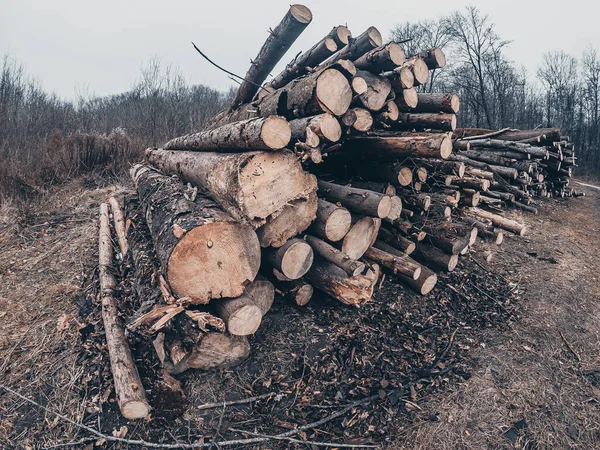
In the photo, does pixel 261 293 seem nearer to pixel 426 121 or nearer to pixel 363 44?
pixel 426 121

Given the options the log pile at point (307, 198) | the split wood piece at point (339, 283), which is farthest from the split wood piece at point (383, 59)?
the split wood piece at point (339, 283)

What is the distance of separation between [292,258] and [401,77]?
7.53 feet

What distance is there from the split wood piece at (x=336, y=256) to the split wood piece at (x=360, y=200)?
51 centimetres

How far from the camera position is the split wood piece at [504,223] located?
575 centimetres

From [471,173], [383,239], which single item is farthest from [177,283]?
[471,173]

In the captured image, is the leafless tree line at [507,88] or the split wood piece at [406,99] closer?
the split wood piece at [406,99]

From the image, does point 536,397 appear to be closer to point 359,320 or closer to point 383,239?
point 359,320

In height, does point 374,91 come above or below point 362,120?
above

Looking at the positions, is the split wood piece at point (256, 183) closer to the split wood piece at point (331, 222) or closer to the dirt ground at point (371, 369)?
the split wood piece at point (331, 222)

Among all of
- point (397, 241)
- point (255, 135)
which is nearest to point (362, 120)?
point (255, 135)

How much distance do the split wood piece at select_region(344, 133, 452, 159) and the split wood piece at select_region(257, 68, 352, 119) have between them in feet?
2.24

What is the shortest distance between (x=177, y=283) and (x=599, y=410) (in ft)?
11.6

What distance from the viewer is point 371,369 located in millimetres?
2904

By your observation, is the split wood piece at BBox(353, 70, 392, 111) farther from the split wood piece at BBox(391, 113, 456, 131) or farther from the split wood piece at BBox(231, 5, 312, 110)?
the split wood piece at BBox(231, 5, 312, 110)
